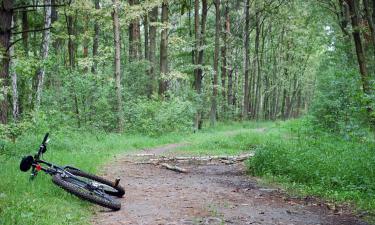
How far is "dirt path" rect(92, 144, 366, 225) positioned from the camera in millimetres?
7266

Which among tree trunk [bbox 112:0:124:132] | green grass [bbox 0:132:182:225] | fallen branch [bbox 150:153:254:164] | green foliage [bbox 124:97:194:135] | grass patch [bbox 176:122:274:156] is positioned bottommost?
fallen branch [bbox 150:153:254:164]

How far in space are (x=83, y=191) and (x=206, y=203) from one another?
2.47 meters

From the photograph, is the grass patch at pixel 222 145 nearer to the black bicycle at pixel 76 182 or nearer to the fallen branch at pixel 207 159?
the fallen branch at pixel 207 159

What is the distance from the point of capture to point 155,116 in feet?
71.3

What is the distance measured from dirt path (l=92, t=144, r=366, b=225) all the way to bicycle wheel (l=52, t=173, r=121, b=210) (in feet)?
0.59

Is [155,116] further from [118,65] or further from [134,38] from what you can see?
[134,38]

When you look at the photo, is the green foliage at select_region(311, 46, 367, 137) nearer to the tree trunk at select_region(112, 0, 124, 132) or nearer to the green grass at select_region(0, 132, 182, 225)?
the tree trunk at select_region(112, 0, 124, 132)

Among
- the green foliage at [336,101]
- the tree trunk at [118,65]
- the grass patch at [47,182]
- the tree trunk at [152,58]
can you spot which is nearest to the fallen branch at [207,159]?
the grass patch at [47,182]

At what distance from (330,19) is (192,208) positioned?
92.9 feet

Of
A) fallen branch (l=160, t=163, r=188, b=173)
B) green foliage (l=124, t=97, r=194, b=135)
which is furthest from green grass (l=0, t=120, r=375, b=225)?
green foliage (l=124, t=97, r=194, b=135)

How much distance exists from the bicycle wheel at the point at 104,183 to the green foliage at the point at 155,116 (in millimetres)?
12068

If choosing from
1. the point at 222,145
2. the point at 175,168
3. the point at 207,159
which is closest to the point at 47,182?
the point at 175,168

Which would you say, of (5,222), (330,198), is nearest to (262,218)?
(330,198)

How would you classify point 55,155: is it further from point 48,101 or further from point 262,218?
point 48,101
